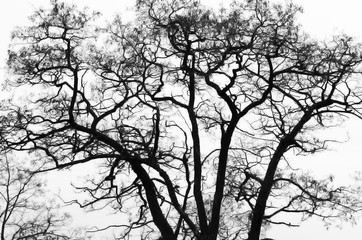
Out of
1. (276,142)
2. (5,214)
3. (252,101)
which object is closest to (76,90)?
(252,101)

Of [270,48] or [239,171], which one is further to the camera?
[239,171]

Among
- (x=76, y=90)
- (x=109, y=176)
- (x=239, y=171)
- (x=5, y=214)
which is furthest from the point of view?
(x=5, y=214)

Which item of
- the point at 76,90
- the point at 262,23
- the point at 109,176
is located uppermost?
the point at 262,23

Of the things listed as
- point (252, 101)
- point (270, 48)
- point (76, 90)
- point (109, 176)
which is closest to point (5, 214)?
point (109, 176)

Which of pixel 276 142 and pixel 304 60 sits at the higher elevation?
pixel 304 60

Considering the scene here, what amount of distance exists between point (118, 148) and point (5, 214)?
7510 mm

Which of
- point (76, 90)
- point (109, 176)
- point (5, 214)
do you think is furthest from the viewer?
point (5, 214)

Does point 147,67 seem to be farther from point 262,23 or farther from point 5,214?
point 5,214

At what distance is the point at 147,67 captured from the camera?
1363 centimetres

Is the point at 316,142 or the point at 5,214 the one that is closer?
the point at 316,142

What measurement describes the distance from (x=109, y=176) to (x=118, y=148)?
884 mm

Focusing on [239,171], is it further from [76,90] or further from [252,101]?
[76,90]

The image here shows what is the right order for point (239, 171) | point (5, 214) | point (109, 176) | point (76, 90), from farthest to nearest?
point (5, 214) → point (239, 171) → point (109, 176) → point (76, 90)

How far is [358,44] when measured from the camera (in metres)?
12.4
